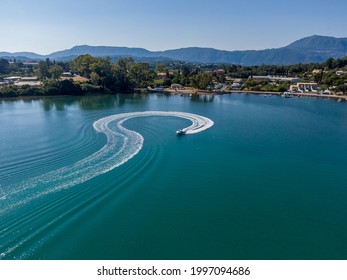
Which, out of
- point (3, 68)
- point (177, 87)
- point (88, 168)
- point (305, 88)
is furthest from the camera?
point (3, 68)

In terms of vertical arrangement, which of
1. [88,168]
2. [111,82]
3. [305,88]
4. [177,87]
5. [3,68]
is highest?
[3,68]

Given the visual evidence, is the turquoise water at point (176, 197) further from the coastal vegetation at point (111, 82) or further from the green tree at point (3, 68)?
the green tree at point (3, 68)

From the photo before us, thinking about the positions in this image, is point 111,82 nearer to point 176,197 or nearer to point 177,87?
point 177,87

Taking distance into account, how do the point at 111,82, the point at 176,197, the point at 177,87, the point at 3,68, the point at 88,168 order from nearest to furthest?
the point at 176,197 → the point at 88,168 → the point at 111,82 → the point at 177,87 → the point at 3,68

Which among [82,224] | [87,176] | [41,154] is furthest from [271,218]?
[41,154]

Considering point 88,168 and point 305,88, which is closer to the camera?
point 88,168

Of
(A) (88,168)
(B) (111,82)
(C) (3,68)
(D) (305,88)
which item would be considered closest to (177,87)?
(B) (111,82)
